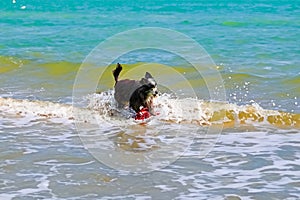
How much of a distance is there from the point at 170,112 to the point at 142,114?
3.54 ft

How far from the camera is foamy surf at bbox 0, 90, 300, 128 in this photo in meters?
9.98

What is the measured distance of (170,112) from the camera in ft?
34.8

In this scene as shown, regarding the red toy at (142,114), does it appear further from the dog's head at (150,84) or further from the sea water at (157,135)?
the dog's head at (150,84)

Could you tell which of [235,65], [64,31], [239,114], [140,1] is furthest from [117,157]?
[140,1]

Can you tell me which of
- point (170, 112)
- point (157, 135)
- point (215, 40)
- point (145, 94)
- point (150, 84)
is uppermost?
point (215, 40)

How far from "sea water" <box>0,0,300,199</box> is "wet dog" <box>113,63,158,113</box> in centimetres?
27

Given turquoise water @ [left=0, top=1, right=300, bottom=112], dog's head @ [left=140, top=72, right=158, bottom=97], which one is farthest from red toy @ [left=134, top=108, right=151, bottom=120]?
turquoise water @ [left=0, top=1, right=300, bottom=112]

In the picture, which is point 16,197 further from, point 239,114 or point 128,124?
point 239,114

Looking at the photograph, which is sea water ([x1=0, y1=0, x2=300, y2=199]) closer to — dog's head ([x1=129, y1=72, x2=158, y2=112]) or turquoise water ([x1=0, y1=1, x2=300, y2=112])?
turquoise water ([x1=0, y1=1, x2=300, y2=112])

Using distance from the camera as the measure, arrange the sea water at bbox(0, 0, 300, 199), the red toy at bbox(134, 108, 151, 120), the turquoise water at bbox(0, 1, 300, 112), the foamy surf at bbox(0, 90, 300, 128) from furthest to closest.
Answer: the turquoise water at bbox(0, 1, 300, 112), the foamy surf at bbox(0, 90, 300, 128), the red toy at bbox(134, 108, 151, 120), the sea water at bbox(0, 0, 300, 199)

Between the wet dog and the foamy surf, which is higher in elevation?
the wet dog

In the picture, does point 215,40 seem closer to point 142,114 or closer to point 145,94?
point 142,114

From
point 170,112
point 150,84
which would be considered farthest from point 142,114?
point 170,112

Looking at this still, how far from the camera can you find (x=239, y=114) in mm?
10398
